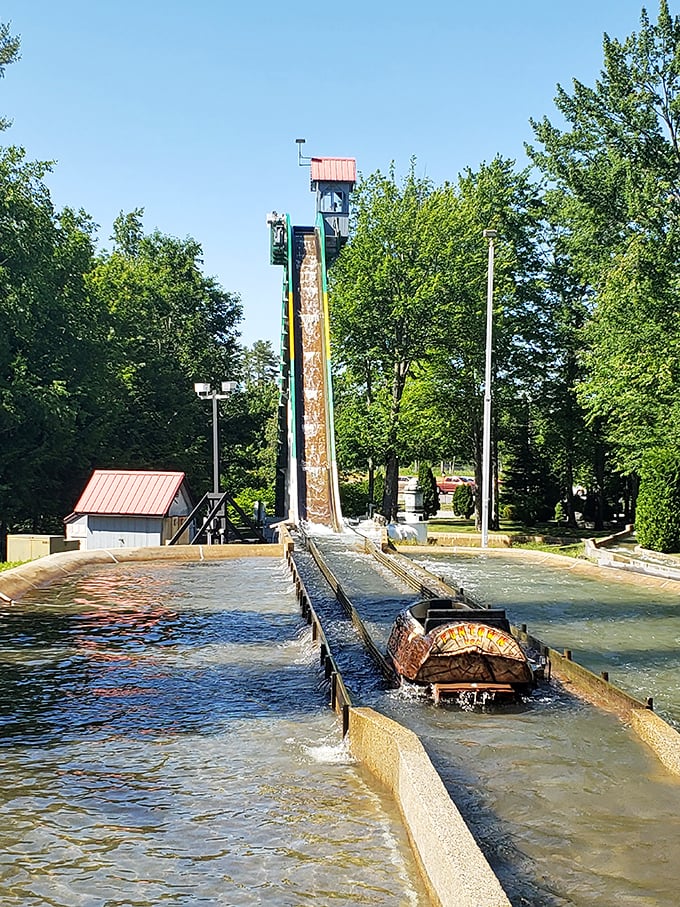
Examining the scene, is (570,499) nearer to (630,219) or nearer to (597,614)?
(630,219)

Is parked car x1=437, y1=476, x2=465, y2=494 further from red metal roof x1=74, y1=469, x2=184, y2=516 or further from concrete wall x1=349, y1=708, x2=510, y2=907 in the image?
concrete wall x1=349, y1=708, x2=510, y2=907

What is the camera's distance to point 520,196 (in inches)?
1817

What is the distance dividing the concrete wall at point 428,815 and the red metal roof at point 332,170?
3745 cm

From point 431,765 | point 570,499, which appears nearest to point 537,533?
point 570,499

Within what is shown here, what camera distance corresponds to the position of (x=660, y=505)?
2866 centimetres

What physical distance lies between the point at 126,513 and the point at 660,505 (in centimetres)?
1677

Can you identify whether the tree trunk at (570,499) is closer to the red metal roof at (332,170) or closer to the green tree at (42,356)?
the red metal roof at (332,170)

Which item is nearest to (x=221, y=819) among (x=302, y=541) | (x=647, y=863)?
(x=647, y=863)

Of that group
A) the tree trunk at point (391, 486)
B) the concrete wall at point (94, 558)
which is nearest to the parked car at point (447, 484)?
the tree trunk at point (391, 486)

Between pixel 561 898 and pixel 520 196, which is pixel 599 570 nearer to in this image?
pixel 561 898

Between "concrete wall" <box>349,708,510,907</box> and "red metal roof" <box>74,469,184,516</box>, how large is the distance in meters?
21.3

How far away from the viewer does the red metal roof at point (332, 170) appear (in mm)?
43812

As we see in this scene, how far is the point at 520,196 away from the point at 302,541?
24.9 m

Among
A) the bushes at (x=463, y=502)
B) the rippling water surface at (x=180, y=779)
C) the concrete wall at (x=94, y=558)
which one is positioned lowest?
the rippling water surface at (x=180, y=779)
